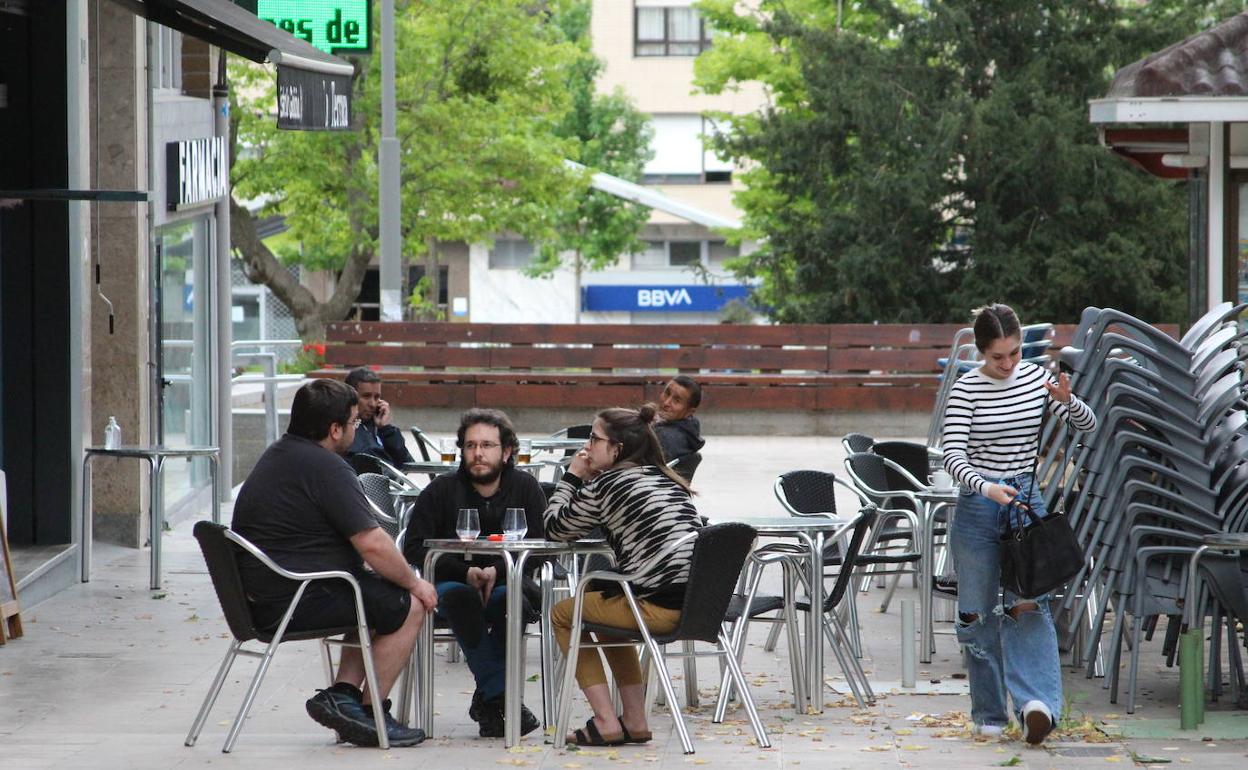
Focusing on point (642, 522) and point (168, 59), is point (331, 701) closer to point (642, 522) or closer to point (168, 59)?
point (642, 522)

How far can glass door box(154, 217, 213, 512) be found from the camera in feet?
46.1

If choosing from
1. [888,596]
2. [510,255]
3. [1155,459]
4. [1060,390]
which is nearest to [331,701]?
[1060,390]

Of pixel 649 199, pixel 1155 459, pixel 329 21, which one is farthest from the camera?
pixel 649 199

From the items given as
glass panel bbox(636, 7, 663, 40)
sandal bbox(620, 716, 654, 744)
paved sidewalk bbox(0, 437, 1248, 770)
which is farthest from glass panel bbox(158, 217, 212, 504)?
glass panel bbox(636, 7, 663, 40)

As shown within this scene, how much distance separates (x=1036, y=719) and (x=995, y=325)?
140 centimetres

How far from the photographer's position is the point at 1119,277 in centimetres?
2438

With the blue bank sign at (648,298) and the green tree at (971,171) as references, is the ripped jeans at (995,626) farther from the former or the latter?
the blue bank sign at (648,298)

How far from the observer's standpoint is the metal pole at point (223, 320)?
50.2ft

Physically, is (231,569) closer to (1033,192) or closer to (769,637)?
(769,637)

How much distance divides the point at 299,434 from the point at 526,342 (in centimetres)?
1657

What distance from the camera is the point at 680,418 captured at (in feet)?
33.9

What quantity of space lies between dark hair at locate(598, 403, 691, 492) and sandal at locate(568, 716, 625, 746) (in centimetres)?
95

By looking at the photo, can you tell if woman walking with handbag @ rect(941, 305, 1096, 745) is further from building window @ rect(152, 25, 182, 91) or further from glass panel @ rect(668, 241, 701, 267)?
glass panel @ rect(668, 241, 701, 267)

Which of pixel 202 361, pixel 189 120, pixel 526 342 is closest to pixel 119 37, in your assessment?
pixel 189 120
